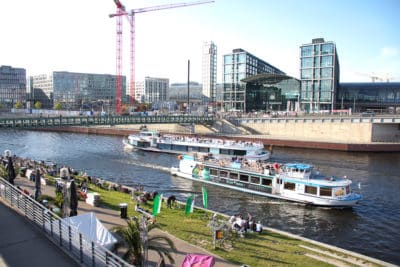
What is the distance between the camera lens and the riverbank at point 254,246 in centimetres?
1845

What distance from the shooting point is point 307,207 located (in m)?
34.4

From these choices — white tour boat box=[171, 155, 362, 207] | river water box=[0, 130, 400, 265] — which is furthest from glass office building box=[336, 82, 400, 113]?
white tour boat box=[171, 155, 362, 207]

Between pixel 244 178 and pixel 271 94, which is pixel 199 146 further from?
pixel 271 94

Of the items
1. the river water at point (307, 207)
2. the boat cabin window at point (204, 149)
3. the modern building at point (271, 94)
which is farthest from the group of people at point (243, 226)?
the modern building at point (271, 94)

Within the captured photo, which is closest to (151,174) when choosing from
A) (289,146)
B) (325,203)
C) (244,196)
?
(244,196)

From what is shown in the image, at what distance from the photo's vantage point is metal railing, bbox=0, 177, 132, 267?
12.2 metres

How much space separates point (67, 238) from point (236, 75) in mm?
138284

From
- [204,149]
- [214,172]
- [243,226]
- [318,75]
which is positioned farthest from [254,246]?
[318,75]

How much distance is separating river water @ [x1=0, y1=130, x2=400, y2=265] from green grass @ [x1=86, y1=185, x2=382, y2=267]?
6.11m

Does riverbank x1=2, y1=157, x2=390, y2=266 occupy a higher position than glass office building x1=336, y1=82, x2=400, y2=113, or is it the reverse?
glass office building x1=336, y1=82, x2=400, y2=113

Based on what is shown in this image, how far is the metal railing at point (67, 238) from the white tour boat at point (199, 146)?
42166 mm

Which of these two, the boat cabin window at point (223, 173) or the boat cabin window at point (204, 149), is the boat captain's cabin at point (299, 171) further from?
the boat cabin window at point (204, 149)

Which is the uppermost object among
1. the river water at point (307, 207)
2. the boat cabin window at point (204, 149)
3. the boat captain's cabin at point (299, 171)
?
the boat captain's cabin at point (299, 171)

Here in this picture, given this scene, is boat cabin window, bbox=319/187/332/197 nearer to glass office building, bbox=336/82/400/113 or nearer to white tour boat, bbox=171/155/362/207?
white tour boat, bbox=171/155/362/207
